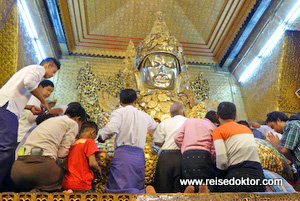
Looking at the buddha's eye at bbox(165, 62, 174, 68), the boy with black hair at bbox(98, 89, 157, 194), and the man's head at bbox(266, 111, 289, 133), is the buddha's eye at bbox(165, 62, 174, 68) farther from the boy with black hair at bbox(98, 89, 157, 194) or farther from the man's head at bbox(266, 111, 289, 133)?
the boy with black hair at bbox(98, 89, 157, 194)

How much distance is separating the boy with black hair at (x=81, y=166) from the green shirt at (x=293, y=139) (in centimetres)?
140

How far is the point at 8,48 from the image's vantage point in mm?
2736

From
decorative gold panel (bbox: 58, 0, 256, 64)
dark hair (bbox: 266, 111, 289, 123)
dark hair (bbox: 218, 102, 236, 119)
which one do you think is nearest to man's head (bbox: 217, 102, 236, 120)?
dark hair (bbox: 218, 102, 236, 119)

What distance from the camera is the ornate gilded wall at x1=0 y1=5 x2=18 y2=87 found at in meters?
2.65

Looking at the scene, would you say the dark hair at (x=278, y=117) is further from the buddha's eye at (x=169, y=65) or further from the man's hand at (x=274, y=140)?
the buddha's eye at (x=169, y=65)

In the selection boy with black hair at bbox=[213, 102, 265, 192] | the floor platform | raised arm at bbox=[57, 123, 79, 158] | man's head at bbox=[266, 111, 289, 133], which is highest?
man's head at bbox=[266, 111, 289, 133]

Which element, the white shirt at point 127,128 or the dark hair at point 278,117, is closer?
the white shirt at point 127,128

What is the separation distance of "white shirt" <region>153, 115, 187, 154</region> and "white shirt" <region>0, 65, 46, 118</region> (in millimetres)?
939

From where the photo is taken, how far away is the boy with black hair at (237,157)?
1.52 m

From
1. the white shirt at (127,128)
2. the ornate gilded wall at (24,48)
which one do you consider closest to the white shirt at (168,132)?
the white shirt at (127,128)

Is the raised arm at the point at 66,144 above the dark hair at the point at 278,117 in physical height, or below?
below

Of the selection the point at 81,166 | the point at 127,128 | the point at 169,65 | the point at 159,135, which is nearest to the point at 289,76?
the point at 169,65

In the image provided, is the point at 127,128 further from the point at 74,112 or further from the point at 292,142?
the point at 292,142

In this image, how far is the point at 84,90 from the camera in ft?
14.9
